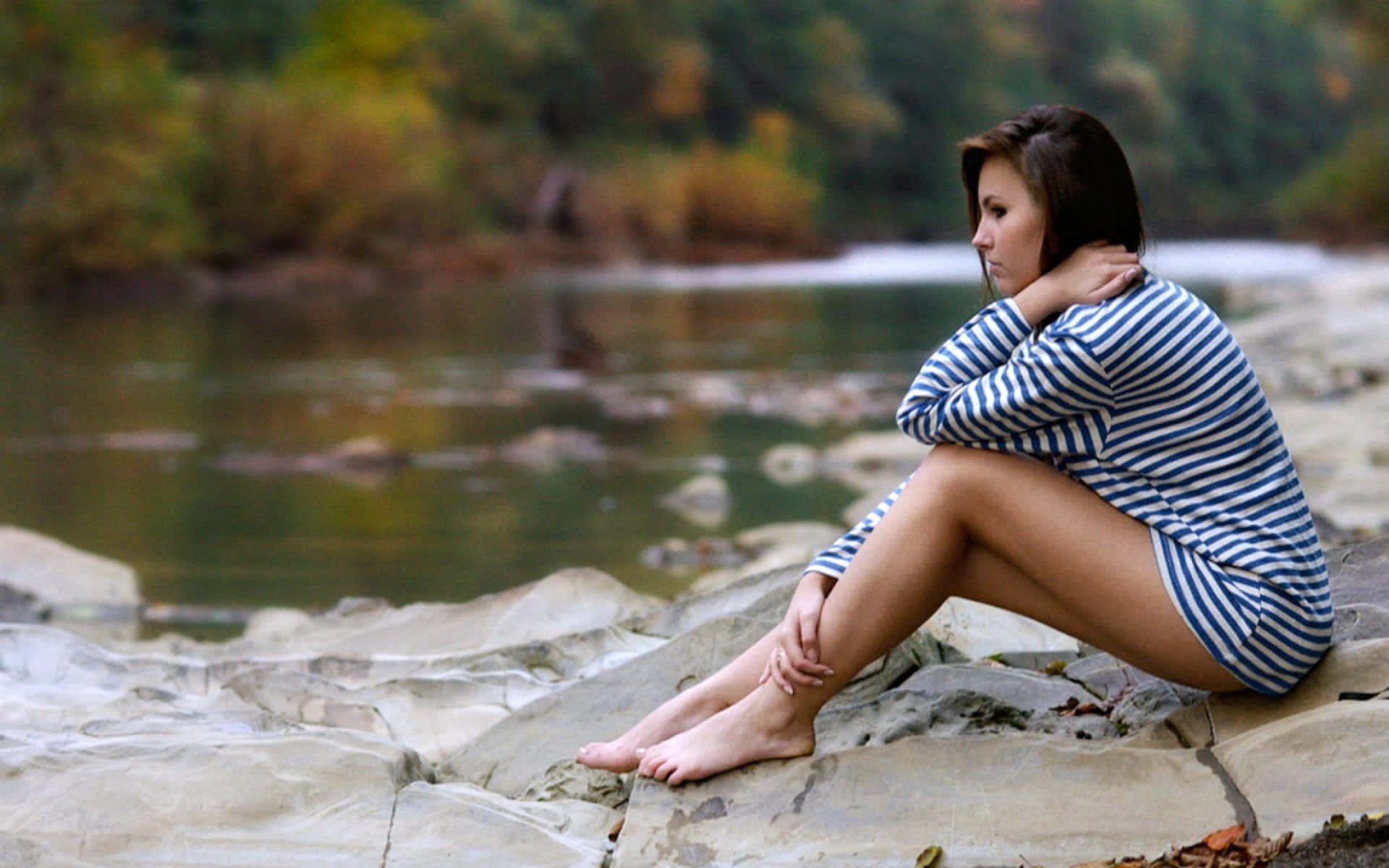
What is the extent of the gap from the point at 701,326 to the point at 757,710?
48.0ft

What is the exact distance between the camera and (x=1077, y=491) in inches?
93.0

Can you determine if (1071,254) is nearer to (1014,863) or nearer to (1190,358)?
(1190,358)

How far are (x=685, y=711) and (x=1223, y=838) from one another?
2.58 feet

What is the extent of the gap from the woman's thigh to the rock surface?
0.45ft

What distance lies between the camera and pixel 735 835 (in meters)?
2.29

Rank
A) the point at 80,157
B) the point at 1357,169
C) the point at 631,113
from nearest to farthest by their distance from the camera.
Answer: the point at 80,157, the point at 1357,169, the point at 631,113

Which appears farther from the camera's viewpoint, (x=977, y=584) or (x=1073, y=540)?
(x=977, y=584)

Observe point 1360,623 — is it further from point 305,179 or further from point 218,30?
point 218,30

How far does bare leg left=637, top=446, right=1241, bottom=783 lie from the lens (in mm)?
2346

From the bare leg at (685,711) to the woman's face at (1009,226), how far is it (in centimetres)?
60

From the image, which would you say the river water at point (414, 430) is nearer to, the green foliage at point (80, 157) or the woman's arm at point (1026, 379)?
the woman's arm at point (1026, 379)

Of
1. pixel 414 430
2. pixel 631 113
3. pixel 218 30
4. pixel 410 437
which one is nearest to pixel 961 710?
pixel 410 437

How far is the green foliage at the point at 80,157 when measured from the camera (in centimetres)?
2230

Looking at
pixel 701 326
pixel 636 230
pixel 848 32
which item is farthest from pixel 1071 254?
pixel 848 32
